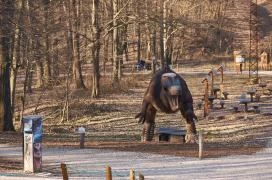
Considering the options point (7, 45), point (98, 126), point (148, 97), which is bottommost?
point (98, 126)

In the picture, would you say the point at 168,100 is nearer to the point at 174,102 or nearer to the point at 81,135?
the point at 174,102

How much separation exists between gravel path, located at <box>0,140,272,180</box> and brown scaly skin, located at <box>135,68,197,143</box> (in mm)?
2819

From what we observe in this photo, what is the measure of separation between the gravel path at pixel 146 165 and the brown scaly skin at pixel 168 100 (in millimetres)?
2819

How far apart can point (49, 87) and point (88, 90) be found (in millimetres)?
5660

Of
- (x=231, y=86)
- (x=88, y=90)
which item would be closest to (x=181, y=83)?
(x=88, y=90)

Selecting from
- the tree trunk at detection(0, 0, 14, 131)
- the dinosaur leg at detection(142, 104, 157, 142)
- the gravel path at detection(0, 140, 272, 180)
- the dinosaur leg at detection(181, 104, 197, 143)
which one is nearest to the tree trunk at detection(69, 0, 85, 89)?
the tree trunk at detection(0, 0, 14, 131)

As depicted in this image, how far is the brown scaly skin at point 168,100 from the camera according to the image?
18.9m

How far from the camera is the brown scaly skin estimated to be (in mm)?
18906

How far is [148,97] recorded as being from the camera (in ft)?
64.3

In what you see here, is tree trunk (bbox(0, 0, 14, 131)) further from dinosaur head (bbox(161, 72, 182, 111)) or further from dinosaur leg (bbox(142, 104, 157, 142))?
dinosaur head (bbox(161, 72, 182, 111))

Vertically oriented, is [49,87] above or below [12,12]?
below

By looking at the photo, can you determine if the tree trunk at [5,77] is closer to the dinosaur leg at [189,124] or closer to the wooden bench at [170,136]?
the wooden bench at [170,136]

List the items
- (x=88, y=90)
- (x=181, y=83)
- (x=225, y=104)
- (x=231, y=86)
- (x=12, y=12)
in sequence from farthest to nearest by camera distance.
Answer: (x=231, y=86) → (x=88, y=90) → (x=225, y=104) → (x=12, y=12) → (x=181, y=83)

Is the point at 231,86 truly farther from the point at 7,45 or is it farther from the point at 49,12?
the point at 7,45
